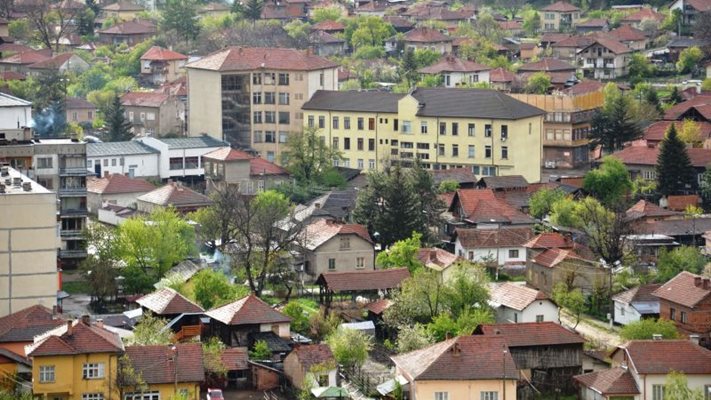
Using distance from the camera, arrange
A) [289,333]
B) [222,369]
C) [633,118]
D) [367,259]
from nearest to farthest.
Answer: [222,369], [289,333], [367,259], [633,118]

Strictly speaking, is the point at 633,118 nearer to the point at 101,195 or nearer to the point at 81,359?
the point at 101,195

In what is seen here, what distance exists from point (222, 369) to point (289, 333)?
2.91m

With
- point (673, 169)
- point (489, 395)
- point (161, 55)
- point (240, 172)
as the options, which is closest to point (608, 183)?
point (673, 169)

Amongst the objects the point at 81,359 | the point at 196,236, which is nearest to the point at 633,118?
the point at 196,236

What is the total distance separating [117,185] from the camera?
53562mm

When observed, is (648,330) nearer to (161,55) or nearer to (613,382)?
(613,382)

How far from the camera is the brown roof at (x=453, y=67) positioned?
71.5 meters

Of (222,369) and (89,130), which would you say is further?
(89,130)

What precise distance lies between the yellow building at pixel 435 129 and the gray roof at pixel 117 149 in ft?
17.1

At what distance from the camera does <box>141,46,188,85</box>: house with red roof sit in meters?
75.7

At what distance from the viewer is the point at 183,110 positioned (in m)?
64.9

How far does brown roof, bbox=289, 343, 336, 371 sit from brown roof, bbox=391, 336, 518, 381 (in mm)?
1653

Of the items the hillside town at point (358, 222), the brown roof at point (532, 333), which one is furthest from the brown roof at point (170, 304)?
the brown roof at point (532, 333)

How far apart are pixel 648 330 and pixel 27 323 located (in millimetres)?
12328
